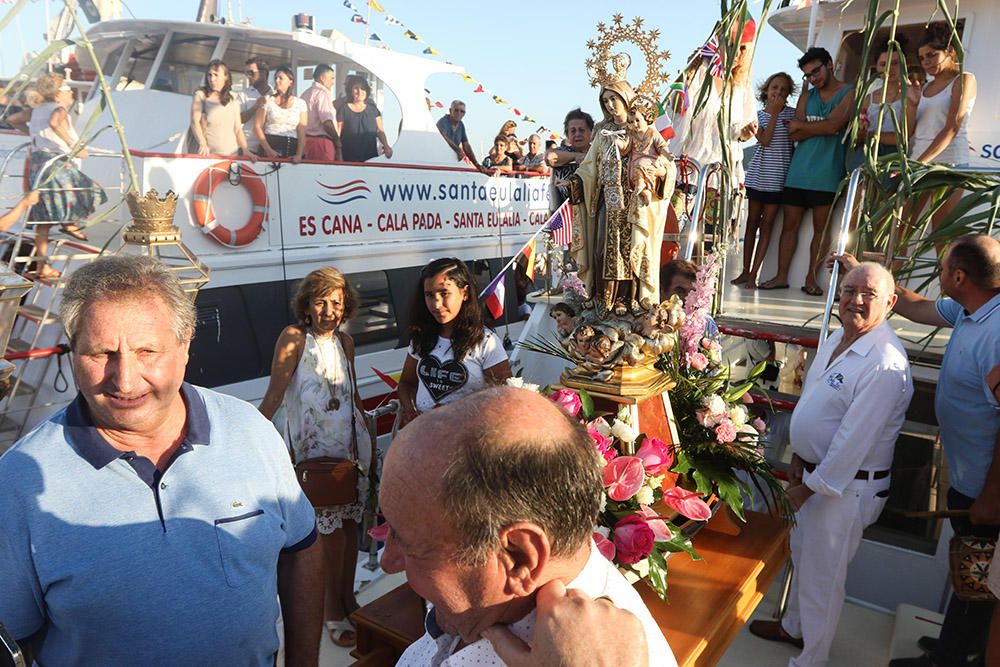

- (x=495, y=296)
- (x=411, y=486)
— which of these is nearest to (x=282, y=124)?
(x=495, y=296)

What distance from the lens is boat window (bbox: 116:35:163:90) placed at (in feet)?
24.9

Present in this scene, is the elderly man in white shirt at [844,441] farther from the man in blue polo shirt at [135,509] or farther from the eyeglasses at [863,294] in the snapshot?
the man in blue polo shirt at [135,509]

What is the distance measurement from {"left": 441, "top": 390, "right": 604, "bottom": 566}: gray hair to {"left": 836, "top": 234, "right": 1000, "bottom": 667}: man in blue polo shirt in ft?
8.10

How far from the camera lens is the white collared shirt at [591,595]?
964mm

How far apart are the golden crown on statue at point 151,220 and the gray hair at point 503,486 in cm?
466

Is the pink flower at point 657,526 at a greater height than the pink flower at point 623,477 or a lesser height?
lesser

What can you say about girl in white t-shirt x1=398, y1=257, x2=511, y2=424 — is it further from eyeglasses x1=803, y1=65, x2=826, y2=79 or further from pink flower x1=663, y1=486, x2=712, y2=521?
eyeglasses x1=803, y1=65, x2=826, y2=79

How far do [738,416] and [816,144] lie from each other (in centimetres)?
338

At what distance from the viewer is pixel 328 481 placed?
10.1 feet

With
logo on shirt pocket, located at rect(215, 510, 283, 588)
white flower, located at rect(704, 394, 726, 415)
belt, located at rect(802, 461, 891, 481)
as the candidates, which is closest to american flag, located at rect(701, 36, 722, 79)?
white flower, located at rect(704, 394, 726, 415)

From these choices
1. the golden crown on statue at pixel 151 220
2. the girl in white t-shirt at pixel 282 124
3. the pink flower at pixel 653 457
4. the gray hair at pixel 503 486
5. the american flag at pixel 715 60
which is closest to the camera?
the gray hair at pixel 503 486

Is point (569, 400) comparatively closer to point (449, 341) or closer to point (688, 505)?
point (688, 505)

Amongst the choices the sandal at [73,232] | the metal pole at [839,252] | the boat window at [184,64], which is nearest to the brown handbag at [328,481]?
the metal pole at [839,252]

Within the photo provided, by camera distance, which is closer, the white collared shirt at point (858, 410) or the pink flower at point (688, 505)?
the pink flower at point (688, 505)
